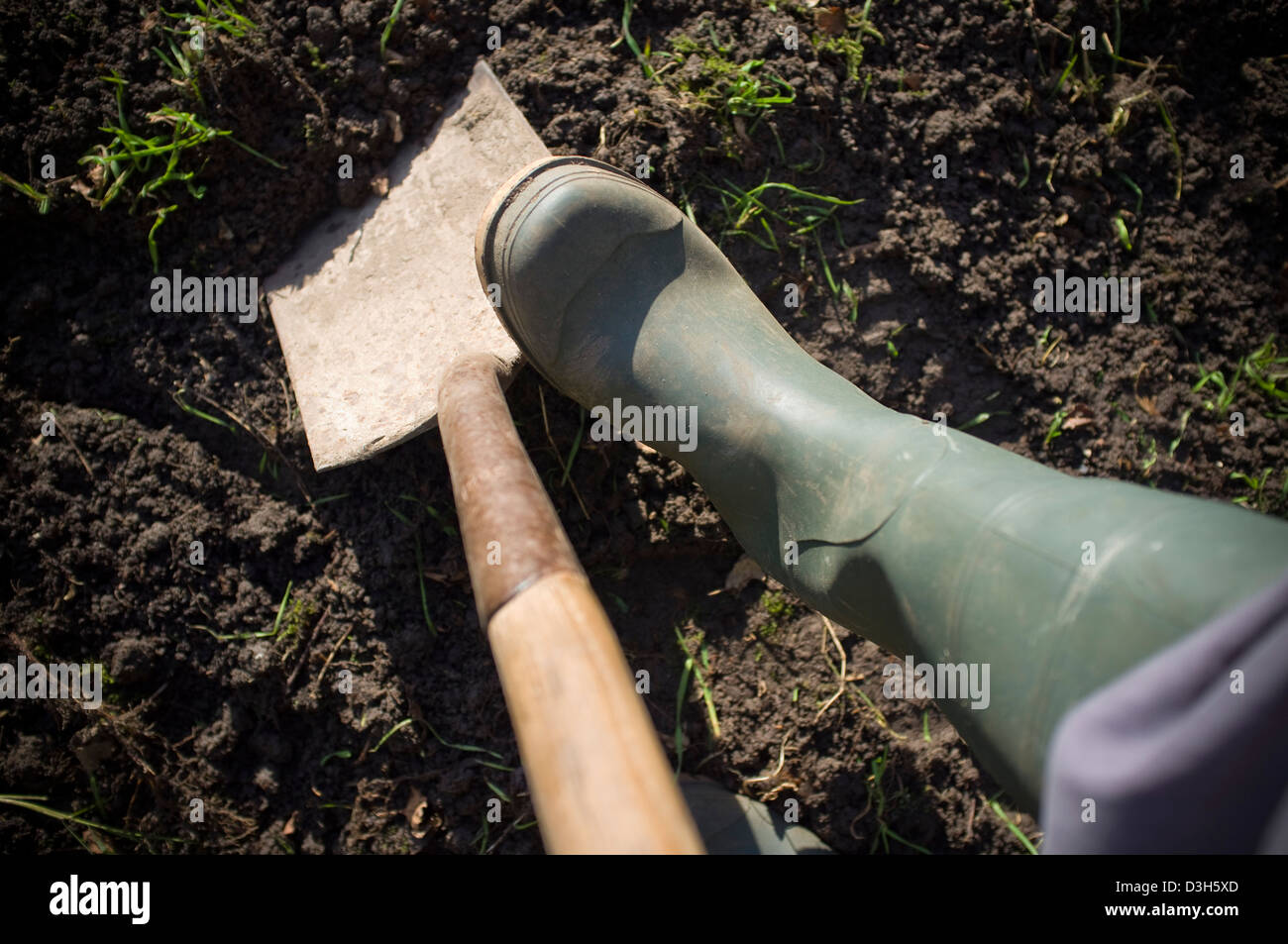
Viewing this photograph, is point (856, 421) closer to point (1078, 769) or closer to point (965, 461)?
point (965, 461)

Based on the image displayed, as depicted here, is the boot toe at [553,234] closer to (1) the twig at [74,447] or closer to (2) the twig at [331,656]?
(2) the twig at [331,656]

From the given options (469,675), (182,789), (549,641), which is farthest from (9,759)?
(549,641)

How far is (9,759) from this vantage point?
1.61 m

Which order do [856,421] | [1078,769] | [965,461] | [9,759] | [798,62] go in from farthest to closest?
[798,62]
[9,759]
[856,421]
[965,461]
[1078,769]

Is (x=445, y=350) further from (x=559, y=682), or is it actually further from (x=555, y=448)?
(x=559, y=682)

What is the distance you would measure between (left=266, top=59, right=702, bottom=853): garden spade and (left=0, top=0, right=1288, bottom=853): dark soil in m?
0.09

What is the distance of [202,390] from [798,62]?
1.50 m

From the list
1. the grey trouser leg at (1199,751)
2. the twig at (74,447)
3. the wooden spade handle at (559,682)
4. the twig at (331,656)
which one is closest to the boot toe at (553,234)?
the wooden spade handle at (559,682)

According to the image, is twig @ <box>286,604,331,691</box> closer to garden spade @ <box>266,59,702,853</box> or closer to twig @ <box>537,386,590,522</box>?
garden spade @ <box>266,59,702,853</box>

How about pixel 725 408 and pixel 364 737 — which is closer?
pixel 725 408

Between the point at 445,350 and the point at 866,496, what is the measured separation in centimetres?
94

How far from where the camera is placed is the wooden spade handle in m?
0.71

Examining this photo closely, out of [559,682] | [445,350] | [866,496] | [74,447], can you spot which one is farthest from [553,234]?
[74,447]

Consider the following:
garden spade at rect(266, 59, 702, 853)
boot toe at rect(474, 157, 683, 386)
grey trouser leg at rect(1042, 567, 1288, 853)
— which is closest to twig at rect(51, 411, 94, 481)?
garden spade at rect(266, 59, 702, 853)
